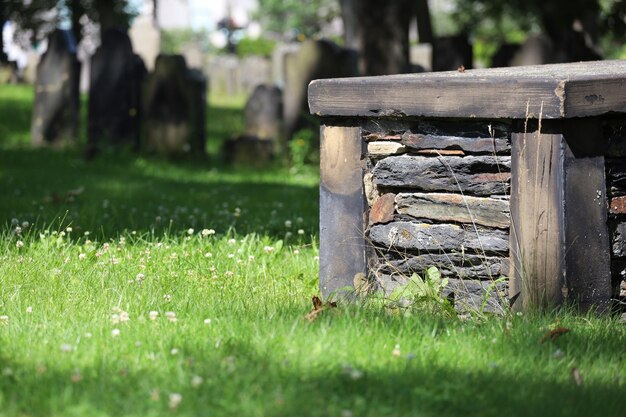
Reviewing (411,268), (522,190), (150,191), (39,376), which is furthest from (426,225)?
(150,191)

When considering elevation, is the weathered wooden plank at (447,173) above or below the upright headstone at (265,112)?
below

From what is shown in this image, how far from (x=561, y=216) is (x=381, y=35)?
8.62 m

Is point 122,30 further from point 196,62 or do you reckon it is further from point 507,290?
point 196,62

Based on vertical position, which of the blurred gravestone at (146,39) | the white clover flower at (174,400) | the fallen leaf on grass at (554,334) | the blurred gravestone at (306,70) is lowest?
the white clover flower at (174,400)

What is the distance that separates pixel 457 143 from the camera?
4270 millimetres

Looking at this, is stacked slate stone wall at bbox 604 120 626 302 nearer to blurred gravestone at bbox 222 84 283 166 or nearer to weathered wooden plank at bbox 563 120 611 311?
weathered wooden plank at bbox 563 120 611 311

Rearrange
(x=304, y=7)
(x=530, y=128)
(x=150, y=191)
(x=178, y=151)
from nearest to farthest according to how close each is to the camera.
A: (x=530, y=128) < (x=150, y=191) < (x=178, y=151) < (x=304, y=7)

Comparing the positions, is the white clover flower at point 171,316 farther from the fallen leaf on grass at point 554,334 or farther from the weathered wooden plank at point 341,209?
the fallen leaf on grass at point 554,334

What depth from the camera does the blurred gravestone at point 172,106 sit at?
11078 mm

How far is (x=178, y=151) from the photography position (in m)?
11.2

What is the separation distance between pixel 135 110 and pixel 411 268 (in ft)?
25.0

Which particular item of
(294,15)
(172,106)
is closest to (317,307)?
(172,106)

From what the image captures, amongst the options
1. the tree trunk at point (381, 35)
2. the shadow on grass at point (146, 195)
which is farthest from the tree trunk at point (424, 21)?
the shadow on grass at point (146, 195)

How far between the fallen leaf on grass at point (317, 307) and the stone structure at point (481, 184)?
0.25 meters
